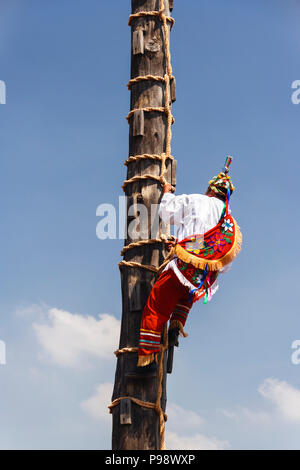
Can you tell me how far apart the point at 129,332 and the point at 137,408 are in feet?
1.98

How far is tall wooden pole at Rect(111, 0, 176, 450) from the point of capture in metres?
5.36

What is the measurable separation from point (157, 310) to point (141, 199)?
1.00m

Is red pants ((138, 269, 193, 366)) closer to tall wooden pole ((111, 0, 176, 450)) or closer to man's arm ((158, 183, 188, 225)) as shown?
tall wooden pole ((111, 0, 176, 450))

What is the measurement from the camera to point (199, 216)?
5590 mm

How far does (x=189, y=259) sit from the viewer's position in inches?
215

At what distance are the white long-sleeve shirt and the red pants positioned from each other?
104 millimetres

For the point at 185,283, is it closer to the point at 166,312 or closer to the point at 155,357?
the point at 166,312

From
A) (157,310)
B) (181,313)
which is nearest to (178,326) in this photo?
(181,313)

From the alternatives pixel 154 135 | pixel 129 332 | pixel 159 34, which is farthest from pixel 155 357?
pixel 159 34

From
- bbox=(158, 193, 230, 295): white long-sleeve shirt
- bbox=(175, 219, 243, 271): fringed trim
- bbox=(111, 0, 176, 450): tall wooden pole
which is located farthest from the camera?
bbox=(158, 193, 230, 295): white long-sleeve shirt

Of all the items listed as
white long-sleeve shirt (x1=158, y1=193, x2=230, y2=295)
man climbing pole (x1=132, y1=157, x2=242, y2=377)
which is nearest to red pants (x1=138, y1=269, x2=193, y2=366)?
man climbing pole (x1=132, y1=157, x2=242, y2=377)

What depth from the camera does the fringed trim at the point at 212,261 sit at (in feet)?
18.0

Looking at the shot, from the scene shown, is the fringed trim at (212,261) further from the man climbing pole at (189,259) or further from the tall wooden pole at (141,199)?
the tall wooden pole at (141,199)

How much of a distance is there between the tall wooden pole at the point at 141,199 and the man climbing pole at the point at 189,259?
17 centimetres
